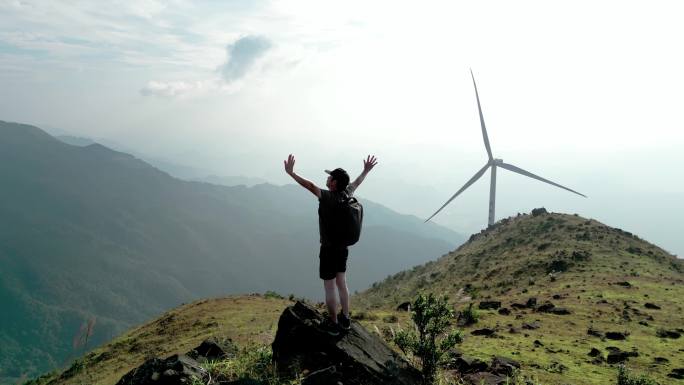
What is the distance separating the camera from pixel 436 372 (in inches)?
439

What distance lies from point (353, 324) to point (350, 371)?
167 cm

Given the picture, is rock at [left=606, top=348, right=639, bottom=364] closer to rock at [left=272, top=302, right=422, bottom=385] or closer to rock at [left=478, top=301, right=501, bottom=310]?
rock at [left=272, top=302, right=422, bottom=385]

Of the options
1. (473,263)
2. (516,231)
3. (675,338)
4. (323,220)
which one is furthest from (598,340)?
(516,231)

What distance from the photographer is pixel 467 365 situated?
13.1 meters

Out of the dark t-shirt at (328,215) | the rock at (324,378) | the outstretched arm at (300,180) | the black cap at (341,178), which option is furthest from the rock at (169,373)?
the black cap at (341,178)

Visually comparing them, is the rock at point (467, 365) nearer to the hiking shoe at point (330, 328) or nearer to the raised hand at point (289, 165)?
the hiking shoe at point (330, 328)

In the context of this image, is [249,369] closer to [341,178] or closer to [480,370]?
[341,178]

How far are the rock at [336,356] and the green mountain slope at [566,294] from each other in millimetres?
5644

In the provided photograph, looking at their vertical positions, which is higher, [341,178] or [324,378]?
[341,178]

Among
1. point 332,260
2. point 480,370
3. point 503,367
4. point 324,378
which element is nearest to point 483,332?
point 503,367

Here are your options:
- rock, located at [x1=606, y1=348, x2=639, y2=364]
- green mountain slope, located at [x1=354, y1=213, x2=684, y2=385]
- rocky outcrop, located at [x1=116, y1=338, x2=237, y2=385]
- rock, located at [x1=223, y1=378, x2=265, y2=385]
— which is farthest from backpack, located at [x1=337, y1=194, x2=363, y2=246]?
rock, located at [x1=606, y1=348, x2=639, y2=364]

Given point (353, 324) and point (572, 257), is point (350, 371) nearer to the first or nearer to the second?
point (353, 324)

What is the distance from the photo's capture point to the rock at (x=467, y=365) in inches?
509

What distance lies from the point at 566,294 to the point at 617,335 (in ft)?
36.9
